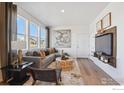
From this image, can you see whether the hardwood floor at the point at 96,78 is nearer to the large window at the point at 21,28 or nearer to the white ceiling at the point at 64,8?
the white ceiling at the point at 64,8

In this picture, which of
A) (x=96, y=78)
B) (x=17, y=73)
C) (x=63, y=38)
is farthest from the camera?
(x=63, y=38)

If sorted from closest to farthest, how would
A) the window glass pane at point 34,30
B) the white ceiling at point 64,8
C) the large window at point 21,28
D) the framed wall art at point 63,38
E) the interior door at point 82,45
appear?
1. the white ceiling at point 64,8
2. the large window at point 21,28
3. the window glass pane at point 34,30
4. the interior door at point 82,45
5. the framed wall art at point 63,38

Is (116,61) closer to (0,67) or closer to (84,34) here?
(0,67)

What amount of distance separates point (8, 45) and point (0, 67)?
618mm

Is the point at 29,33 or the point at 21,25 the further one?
the point at 29,33

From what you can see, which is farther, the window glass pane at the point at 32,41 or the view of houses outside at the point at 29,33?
the window glass pane at the point at 32,41

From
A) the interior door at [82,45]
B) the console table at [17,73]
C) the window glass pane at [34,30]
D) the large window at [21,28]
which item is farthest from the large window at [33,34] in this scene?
the interior door at [82,45]

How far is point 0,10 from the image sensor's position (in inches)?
145

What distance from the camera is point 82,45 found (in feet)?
32.2

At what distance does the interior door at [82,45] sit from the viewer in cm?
975

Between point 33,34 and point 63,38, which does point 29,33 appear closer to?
point 33,34

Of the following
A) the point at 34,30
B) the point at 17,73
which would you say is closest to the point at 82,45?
the point at 34,30
